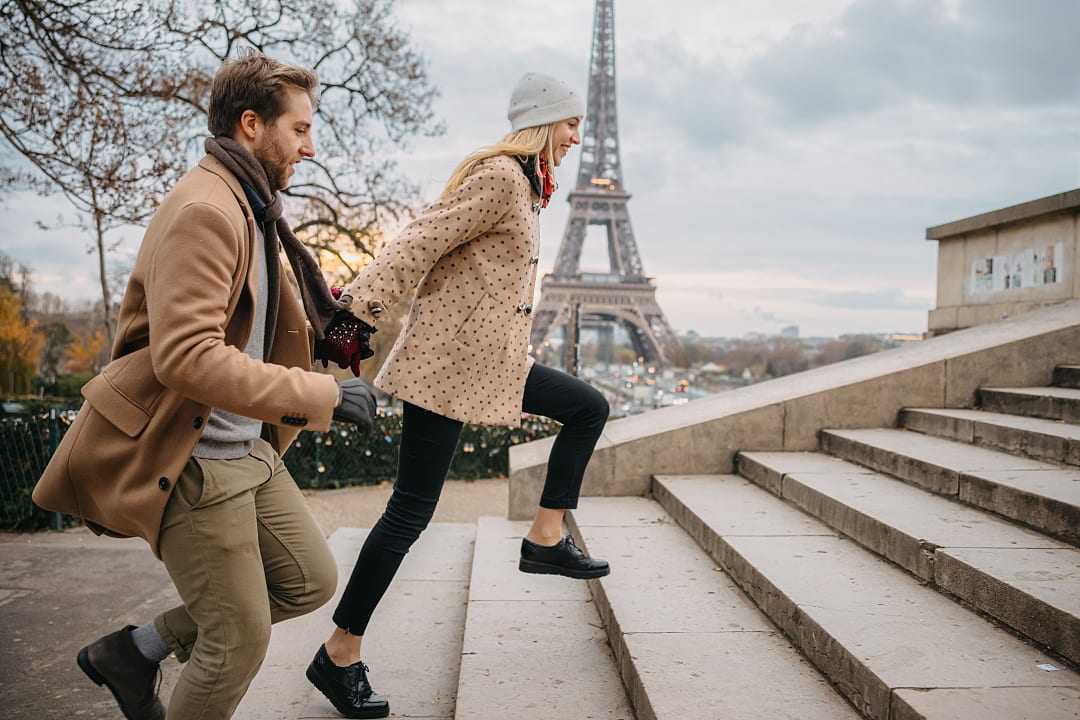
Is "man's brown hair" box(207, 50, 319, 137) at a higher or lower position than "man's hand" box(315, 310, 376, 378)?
higher

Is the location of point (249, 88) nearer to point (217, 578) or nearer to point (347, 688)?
point (217, 578)

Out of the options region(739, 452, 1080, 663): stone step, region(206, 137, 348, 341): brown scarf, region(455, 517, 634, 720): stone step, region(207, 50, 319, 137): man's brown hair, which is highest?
region(207, 50, 319, 137): man's brown hair

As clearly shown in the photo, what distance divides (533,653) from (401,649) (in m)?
0.57

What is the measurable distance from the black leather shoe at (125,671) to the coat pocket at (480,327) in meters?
1.20

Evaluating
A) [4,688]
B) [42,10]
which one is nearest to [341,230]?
[42,10]

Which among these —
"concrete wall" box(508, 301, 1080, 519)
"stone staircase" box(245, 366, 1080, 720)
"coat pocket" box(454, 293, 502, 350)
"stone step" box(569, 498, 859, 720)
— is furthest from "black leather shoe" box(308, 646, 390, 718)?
"concrete wall" box(508, 301, 1080, 519)

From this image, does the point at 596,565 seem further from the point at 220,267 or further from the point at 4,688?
the point at 4,688

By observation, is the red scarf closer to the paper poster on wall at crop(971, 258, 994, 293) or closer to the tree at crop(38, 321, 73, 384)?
the paper poster on wall at crop(971, 258, 994, 293)

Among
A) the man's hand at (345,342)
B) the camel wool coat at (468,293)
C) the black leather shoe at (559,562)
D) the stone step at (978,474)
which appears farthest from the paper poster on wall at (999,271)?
the man's hand at (345,342)

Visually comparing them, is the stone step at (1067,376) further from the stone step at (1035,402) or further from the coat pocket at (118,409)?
the coat pocket at (118,409)

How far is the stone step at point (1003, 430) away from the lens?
140 inches

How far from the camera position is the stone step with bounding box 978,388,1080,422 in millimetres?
4102

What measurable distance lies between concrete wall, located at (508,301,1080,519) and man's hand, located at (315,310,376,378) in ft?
8.62

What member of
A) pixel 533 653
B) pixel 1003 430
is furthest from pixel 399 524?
pixel 1003 430
